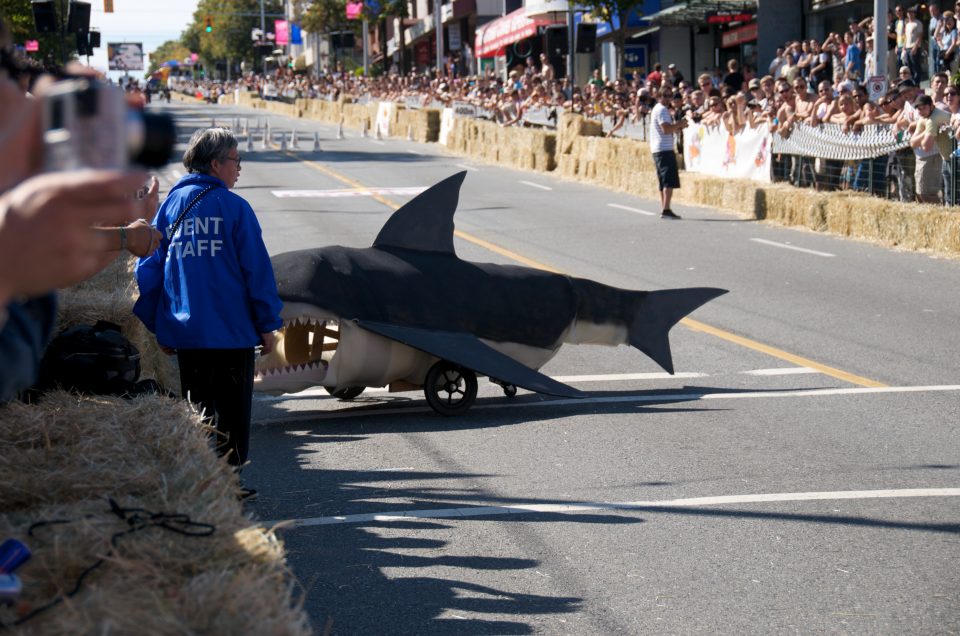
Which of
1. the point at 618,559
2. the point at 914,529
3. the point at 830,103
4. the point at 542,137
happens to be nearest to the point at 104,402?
the point at 618,559

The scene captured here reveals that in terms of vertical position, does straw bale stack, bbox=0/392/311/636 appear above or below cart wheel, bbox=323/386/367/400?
above

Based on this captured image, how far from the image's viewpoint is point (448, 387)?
29.4 ft

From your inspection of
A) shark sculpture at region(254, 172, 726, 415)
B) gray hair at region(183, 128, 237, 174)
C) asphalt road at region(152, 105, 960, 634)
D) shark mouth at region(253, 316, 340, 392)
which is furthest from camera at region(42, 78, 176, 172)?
shark sculpture at region(254, 172, 726, 415)

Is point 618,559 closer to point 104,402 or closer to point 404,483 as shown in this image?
point 404,483

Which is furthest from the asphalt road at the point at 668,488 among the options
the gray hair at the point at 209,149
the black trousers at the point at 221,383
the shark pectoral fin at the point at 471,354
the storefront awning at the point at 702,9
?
the storefront awning at the point at 702,9

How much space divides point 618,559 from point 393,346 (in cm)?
324

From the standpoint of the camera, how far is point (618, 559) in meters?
5.80

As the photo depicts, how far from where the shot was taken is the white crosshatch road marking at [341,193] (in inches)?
1050

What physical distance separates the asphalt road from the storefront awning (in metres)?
28.8

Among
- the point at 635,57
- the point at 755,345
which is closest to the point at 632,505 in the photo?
the point at 755,345

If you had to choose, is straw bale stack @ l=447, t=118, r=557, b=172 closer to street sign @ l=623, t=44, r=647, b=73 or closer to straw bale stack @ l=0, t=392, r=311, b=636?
street sign @ l=623, t=44, r=647, b=73

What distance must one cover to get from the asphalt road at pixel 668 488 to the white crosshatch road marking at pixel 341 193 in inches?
557

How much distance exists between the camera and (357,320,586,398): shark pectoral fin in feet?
27.8

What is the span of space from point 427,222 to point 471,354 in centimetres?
102
